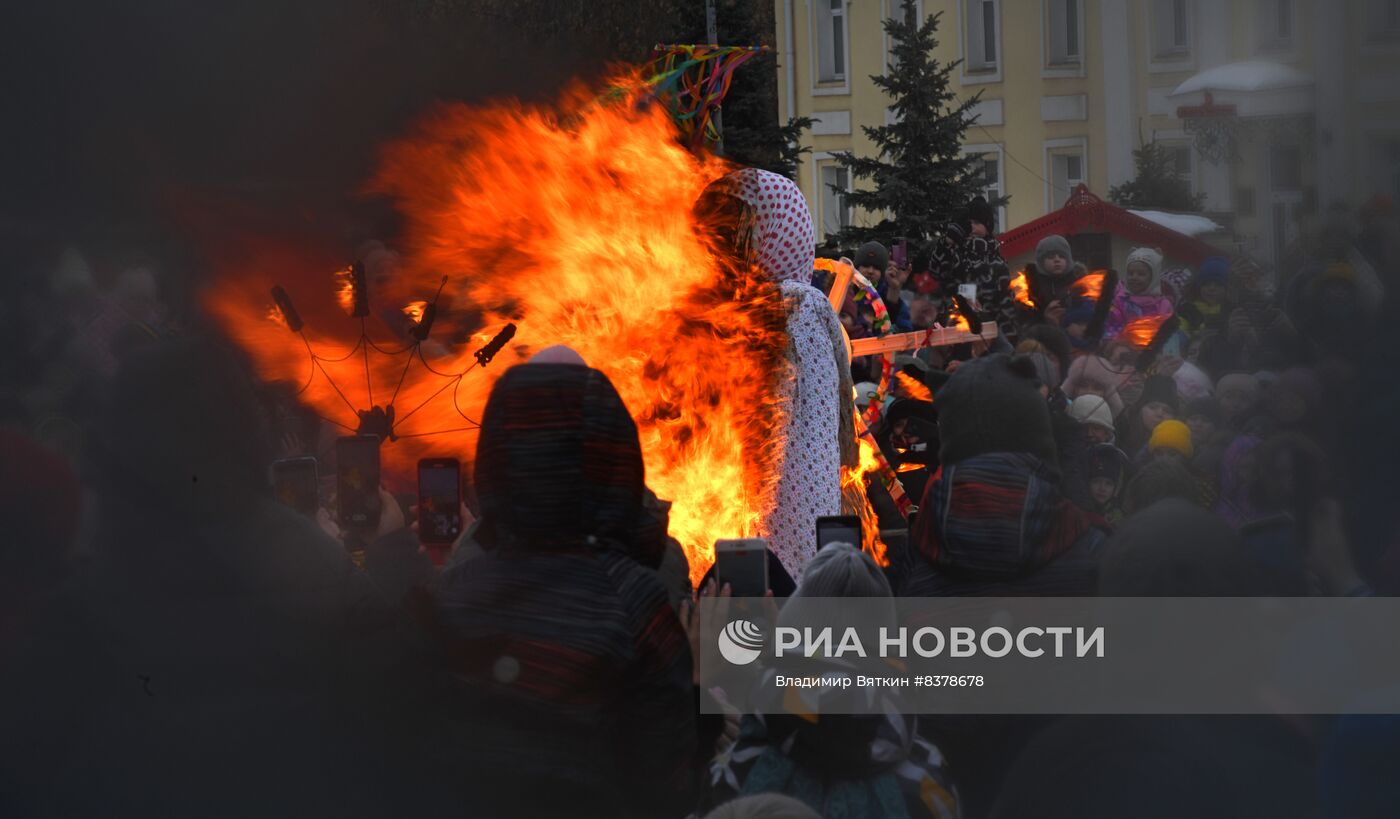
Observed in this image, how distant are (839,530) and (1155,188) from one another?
1.84 m

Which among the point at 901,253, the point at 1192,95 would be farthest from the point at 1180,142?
the point at 901,253

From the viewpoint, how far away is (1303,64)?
4.51 meters

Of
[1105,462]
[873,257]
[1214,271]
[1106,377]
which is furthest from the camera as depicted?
[873,257]

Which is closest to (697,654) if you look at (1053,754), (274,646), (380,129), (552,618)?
(552,618)

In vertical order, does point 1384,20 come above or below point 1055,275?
above

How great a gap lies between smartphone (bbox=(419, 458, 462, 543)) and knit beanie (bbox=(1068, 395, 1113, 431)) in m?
2.28

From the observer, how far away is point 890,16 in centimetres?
567

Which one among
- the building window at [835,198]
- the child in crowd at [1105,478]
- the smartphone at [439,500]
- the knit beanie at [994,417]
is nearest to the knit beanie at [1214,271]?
the child in crowd at [1105,478]

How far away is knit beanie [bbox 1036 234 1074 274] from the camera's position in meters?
5.57

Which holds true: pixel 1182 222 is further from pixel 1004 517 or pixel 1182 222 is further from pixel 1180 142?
pixel 1004 517

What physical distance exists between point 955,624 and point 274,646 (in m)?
2.19

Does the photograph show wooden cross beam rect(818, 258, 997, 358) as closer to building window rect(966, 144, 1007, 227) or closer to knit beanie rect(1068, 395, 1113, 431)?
building window rect(966, 144, 1007, 227)

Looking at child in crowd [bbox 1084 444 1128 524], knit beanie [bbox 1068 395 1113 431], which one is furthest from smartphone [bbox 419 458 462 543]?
knit beanie [bbox 1068 395 1113 431]

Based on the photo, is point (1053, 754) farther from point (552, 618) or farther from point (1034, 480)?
point (552, 618)
